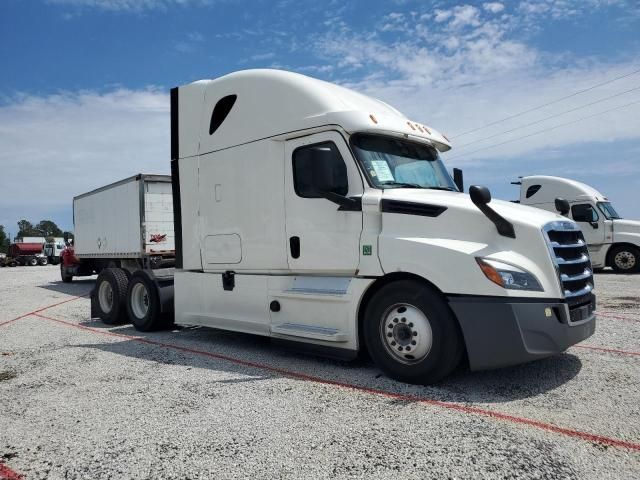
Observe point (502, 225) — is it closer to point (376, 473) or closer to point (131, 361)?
point (376, 473)

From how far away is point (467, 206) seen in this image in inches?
184

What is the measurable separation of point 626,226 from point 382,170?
14330mm

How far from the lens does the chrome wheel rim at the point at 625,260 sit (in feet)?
53.6

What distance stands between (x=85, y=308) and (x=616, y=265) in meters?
16.0

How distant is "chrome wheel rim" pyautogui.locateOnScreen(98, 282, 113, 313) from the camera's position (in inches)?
374

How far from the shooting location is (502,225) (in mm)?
4512

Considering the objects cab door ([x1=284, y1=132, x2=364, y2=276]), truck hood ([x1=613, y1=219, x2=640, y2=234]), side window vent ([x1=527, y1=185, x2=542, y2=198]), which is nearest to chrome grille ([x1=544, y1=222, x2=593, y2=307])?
cab door ([x1=284, y1=132, x2=364, y2=276])

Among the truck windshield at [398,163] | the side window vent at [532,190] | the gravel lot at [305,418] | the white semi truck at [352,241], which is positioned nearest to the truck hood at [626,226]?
the side window vent at [532,190]

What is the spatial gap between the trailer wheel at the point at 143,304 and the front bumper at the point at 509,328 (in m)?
5.31

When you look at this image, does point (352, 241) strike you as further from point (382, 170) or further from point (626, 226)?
point (626, 226)

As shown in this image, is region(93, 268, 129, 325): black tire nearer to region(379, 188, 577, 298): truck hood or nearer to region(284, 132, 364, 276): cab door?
region(284, 132, 364, 276): cab door

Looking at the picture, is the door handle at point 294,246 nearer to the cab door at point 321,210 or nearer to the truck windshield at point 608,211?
the cab door at point 321,210

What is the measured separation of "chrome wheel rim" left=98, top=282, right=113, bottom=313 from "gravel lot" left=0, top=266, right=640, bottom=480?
300 centimetres

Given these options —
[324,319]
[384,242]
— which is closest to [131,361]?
[324,319]
